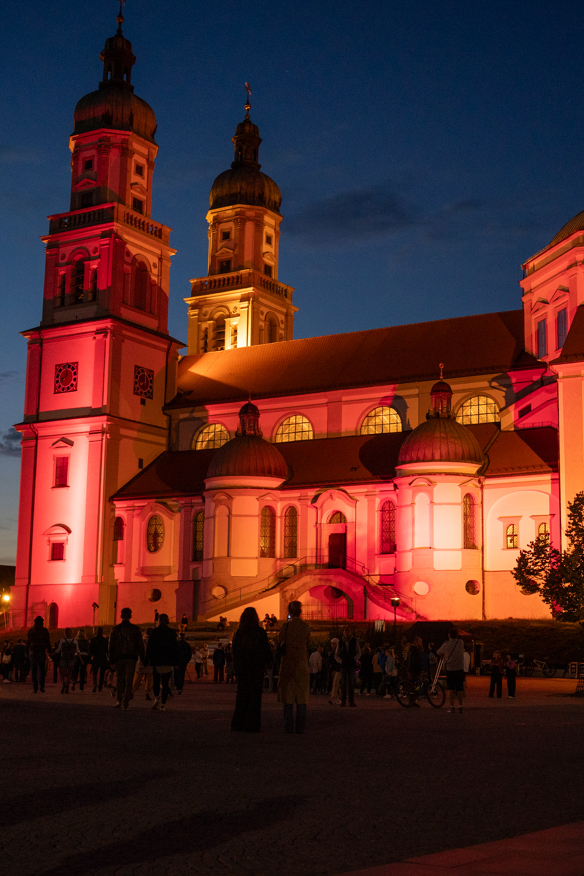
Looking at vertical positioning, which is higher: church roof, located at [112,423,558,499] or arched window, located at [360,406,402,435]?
arched window, located at [360,406,402,435]

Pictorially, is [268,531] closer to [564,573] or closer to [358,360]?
[358,360]

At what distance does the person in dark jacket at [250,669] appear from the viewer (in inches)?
643

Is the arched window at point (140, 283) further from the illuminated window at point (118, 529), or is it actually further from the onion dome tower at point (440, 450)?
the onion dome tower at point (440, 450)

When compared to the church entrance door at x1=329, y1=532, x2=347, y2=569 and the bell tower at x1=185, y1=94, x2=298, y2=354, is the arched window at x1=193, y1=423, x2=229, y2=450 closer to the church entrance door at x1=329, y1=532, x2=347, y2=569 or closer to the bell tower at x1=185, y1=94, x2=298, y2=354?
the church entrance door at x1=329, y1=532, x2=347, y2=569

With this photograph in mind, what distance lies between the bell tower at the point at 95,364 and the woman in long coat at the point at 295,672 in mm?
44457

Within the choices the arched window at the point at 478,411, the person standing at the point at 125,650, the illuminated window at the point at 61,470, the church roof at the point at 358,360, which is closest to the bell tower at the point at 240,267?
the church roof at the point at 358,360

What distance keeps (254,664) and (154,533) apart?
4522 centimetres

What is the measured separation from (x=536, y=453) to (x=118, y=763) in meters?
41.7

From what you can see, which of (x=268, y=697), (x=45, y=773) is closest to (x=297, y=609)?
(x=45, y=773)

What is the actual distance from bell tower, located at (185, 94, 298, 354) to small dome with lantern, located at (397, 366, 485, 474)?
32.4 m

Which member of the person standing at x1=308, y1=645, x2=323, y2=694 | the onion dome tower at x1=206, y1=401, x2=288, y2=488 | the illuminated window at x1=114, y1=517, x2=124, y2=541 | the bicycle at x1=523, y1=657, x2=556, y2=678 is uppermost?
the onion dome tower at x1=206, y1=401, x2=288, y2=488

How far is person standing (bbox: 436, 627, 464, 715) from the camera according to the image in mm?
22312

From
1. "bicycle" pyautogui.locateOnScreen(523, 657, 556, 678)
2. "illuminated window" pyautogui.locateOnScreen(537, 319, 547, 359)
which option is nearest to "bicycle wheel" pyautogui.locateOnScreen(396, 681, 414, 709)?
"bicycle" pyautogui.locateOnScreen(523, 657, 556, 678)

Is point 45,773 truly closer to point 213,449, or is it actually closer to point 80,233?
point 213,449
